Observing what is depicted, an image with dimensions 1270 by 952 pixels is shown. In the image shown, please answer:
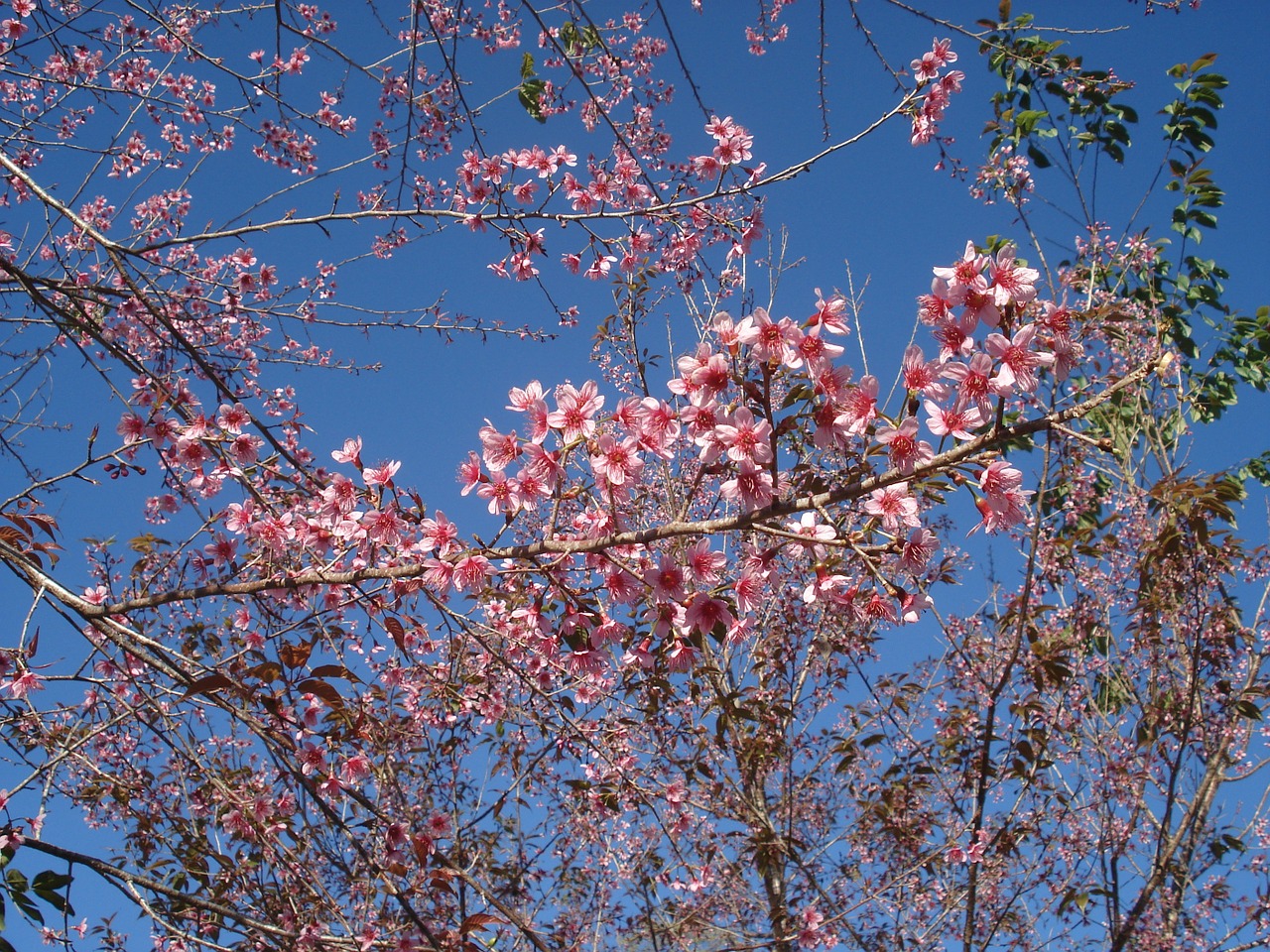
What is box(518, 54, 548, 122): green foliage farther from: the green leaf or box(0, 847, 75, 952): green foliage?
box(0, 847, 75, 952): green foliage

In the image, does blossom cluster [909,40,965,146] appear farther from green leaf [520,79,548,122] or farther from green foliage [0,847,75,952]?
green foliage [0,847,75,952]

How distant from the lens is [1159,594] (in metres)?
3.54

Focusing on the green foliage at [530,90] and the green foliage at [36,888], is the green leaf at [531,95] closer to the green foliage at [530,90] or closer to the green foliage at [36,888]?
the green foliage at [530,90]

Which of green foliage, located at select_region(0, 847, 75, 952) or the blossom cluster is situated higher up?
the blossom cluster

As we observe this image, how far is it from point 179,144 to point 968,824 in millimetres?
5464

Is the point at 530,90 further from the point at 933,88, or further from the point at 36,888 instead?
the point at 36,888

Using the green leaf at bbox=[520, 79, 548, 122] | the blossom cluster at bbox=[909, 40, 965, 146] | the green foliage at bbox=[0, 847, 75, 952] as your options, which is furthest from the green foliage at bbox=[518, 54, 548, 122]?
the green foliage at bbox=[0, 847, 75, 952]

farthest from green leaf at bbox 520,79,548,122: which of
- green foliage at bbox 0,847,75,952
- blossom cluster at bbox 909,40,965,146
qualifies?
green foliage at bbox 0,847,75,952

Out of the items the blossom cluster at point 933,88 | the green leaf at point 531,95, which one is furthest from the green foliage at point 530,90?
the blossom cluster at point 933,88

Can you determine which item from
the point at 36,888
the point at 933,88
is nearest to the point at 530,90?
the point at 933,88

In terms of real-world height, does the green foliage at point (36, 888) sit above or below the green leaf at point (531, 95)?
below

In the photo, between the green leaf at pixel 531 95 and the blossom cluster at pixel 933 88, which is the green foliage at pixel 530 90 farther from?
the blossom cluster at pixel 933 88

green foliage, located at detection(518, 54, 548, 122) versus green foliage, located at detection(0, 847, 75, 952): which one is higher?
green foliage, located at detection(518, 54, 548, 122)

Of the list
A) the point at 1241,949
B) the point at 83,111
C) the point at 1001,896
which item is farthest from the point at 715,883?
the point at 83,111
